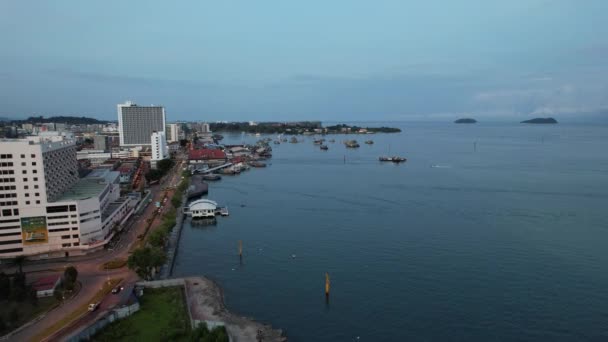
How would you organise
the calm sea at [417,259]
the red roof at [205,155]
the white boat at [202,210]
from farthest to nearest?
the red roof at [205,155], the white boat at [202,210], the calm sea at [417,259]

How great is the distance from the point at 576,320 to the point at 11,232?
63.1 ft

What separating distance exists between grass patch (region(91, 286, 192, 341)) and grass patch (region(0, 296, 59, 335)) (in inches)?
90.2

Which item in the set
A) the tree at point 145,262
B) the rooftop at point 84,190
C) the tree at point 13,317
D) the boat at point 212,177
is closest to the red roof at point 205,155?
the boat at point 212,177

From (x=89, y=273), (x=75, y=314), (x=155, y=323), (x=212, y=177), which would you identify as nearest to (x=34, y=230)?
(x=89, y=273)

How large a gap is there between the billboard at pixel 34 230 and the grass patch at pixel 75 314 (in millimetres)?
4450

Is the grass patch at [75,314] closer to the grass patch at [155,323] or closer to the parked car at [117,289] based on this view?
the parked car at [117,289]

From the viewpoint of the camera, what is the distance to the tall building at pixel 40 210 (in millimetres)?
15367

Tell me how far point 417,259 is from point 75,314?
12.0 meters

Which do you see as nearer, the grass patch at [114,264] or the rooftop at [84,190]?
the grass patch at [114,264]

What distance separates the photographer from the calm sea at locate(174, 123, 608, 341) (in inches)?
463

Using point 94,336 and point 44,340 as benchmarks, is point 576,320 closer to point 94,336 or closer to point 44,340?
point 94,336

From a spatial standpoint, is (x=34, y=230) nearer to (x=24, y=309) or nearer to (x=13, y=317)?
(x=24, y=309)

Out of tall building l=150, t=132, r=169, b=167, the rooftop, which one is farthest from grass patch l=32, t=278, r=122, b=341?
tall building l=150, t=132, r=169, b=167

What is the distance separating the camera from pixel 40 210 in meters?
15.7
